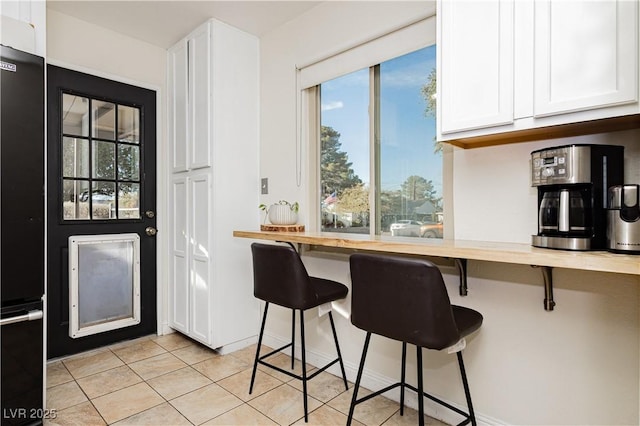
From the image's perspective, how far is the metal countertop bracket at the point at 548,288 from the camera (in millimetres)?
1487

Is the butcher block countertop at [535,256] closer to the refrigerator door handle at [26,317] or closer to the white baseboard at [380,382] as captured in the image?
the white baseboard at [380,382]

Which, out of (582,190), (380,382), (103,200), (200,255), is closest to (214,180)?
(200,255)

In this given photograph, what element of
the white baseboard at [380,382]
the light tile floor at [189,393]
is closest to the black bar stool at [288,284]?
the light tile floor at [189,393]

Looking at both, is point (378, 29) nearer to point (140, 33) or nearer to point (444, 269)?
point (444, 269)

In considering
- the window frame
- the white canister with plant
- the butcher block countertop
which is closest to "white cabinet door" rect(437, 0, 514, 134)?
the window frame

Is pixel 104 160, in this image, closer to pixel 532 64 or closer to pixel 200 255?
pixel 200 255

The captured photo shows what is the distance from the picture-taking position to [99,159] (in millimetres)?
2820

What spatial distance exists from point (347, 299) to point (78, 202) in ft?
7.25

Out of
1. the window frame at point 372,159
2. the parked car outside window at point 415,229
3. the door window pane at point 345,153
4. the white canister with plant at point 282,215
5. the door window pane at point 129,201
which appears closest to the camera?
the window frame at point 372,159

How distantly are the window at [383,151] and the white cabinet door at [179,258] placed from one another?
122 centimetres

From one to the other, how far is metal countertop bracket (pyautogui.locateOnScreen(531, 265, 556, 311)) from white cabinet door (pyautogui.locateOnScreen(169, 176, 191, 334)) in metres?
2.50

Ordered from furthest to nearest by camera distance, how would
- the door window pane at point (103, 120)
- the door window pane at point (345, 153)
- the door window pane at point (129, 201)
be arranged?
the door window pane at point (129, 201) < the door window pane at point (103, 120) < the door window pane at point (345, 153)

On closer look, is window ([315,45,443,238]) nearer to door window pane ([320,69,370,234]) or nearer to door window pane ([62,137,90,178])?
door window pane ([320,69,370,234])

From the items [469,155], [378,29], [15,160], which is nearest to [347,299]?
[469,155]
